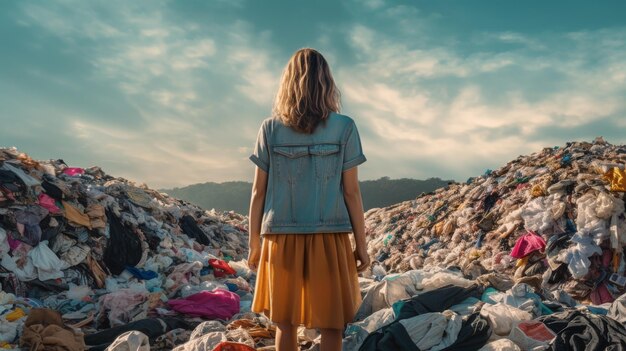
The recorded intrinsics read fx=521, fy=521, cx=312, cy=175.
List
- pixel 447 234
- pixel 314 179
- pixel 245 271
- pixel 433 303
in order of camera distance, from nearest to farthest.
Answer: pixel 314 179, pixel 433 303, pixel 245 271, pixel 447 234

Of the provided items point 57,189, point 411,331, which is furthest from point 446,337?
point 57,189

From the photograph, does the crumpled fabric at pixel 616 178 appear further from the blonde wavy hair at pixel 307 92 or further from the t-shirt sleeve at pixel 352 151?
the blonde wavy hair at pixel 307 92

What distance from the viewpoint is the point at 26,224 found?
7.79m

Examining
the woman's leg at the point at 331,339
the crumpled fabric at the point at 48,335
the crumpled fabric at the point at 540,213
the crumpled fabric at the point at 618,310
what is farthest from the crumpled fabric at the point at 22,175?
the crumpled fabric at the point at 540,213

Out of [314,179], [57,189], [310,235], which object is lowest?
[310,235]

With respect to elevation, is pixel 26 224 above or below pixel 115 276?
above

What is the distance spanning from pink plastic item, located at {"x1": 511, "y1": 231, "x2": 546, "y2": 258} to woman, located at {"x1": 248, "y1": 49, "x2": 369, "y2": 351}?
7.20 metres

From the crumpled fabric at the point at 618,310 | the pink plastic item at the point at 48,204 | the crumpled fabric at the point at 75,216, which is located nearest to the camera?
the crumpled fabric at the point at 618,310

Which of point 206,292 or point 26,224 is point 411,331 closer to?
point 206,292

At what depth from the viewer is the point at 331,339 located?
11.0 feet

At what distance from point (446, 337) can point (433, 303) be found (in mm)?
562

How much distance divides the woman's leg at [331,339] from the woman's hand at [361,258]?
42cm

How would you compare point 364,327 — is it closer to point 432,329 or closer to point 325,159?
point 432,329

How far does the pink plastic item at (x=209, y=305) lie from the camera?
6.60 metres
